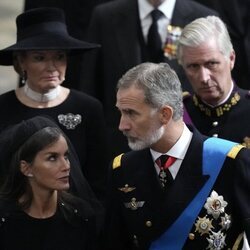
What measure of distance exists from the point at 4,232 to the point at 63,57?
110 cm

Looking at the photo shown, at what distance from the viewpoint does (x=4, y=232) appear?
4043 mm

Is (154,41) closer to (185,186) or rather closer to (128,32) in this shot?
(128,32)

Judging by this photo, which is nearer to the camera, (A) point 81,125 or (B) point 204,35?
(B) point 204,35

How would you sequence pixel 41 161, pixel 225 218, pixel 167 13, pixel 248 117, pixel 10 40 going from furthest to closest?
pixel 10 40
pixel 167 13
pixel 248 117
pixel 41 161
pixel 225 218

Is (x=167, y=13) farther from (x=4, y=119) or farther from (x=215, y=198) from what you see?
(x=215, y=198)

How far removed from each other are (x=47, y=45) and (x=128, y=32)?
2.52ft

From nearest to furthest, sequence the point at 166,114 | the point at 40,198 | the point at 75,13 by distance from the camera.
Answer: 1. the point at 166,114
2. the point at 40,198
3. the point at 75,13

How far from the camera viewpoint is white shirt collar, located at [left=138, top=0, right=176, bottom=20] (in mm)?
5254

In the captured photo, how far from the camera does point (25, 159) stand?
4.17m

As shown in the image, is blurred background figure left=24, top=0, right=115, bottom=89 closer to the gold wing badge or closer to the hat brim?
the hat brim

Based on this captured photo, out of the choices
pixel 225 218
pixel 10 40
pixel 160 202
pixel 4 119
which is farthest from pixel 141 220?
pixel 10 40

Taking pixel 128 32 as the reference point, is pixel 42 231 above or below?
below

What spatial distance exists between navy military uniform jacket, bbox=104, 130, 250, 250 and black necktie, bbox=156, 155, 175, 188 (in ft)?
0.09

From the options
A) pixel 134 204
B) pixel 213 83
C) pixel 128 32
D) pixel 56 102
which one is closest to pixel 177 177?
pixel 134 204
